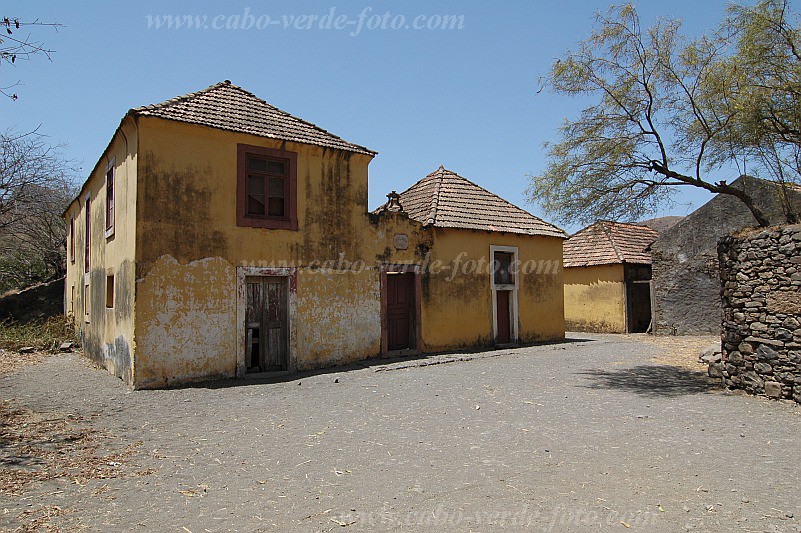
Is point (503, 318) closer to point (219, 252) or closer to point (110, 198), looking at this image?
point (219, 252)

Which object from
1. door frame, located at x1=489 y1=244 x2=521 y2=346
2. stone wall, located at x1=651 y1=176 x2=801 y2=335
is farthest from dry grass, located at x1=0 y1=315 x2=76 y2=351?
stone wall, located at x1=651 y1=176 x2=801 y2=335

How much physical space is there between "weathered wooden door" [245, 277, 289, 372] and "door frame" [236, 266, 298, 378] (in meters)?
0.13

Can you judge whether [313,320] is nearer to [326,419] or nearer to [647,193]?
[326,419]

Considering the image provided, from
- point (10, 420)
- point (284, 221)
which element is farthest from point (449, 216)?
point (10, 420)

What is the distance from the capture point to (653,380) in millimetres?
11070

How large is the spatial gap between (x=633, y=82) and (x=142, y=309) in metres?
11.1

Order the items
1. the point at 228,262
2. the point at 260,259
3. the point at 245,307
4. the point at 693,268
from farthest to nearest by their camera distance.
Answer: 1. the point at 693,268
2. the point at 260,259
3. the point at 245,307
4. the point at 228,262

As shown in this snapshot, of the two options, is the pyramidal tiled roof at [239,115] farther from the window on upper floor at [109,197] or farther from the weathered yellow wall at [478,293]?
the weathered yellow wall at [478,293]

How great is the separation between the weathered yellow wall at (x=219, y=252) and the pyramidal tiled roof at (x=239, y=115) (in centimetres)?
19

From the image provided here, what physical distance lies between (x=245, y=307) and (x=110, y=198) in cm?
502

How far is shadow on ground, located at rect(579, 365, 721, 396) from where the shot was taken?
1000 cm

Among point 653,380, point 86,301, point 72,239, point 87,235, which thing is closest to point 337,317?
point 653,380

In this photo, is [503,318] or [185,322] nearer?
[185,322]

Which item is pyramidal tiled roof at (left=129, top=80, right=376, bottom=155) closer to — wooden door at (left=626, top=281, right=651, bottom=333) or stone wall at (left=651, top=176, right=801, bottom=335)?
stone wall at (left=651, top=176, right=801, bottom=335)
